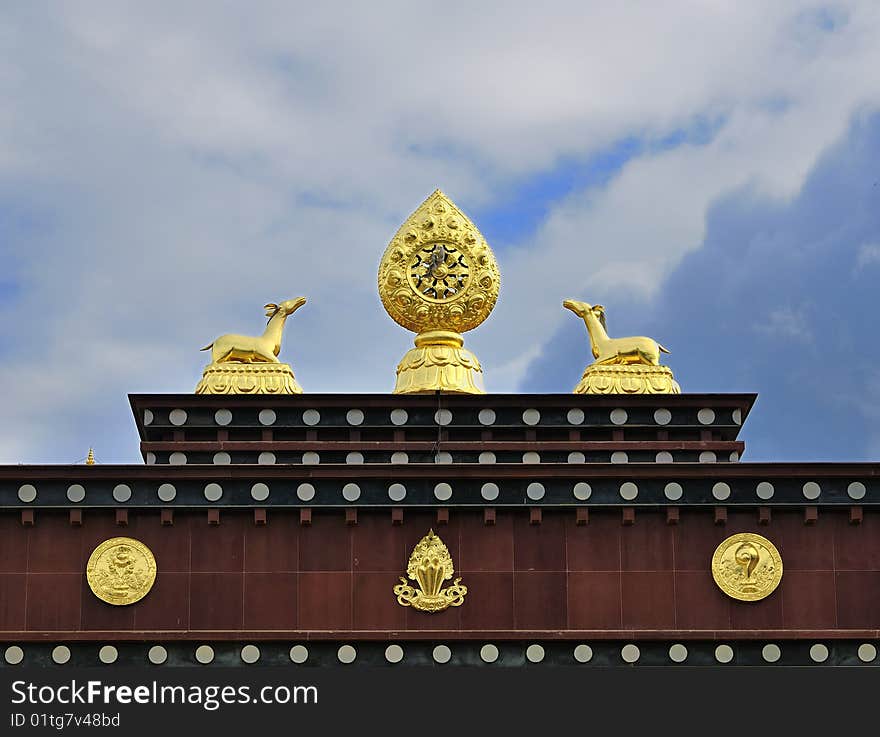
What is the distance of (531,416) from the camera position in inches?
1626

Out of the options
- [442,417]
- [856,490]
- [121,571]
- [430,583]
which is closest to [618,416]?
[442,417]

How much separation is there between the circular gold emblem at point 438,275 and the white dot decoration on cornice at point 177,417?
5543 mm

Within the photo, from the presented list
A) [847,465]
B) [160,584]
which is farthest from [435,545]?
[847,465]

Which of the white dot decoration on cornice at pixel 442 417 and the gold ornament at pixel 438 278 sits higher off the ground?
the gold ornament at pixel 438 278

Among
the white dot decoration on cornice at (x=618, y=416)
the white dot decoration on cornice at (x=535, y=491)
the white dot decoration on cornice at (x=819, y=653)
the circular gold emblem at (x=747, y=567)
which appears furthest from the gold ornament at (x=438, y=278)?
the white dot decoration on cornice at (x=819, y=653)

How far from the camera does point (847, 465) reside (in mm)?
37719

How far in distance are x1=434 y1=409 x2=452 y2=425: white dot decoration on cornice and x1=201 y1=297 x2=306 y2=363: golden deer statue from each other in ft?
12.3

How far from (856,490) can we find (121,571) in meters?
13.1

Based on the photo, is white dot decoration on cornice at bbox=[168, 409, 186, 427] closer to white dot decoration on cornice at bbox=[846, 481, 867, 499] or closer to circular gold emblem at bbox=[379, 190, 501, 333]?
circular gold emblem at bbox=[379, 190, 501, 333]

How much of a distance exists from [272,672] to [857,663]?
33.5 feet

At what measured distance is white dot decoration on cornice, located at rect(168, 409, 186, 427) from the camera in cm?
4134

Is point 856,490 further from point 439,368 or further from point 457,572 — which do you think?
point 439,368

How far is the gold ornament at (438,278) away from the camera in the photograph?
44438 millimetres

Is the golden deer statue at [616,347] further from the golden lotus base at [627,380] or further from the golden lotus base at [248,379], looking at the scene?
the golden lotus base at [248,379]
